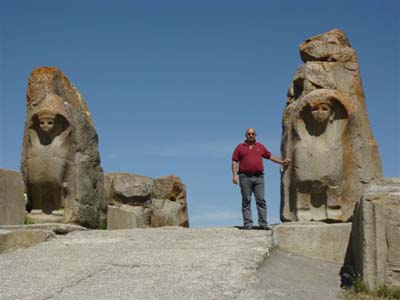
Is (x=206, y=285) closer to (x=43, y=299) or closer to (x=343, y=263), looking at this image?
(x=43, y=299)

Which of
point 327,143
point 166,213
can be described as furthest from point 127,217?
point 327,143

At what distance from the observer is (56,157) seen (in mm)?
10789

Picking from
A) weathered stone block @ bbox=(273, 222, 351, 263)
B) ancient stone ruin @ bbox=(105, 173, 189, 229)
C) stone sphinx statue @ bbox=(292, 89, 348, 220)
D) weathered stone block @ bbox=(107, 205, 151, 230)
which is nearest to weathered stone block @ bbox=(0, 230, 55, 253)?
weathered stone block @ bbox=(273, 222, 351, 263)

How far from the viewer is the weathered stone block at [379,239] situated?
24.1 ft

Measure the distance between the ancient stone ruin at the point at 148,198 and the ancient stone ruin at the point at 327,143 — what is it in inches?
265

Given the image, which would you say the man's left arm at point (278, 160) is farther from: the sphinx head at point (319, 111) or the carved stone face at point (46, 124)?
the carved stone face at point (46, 124)

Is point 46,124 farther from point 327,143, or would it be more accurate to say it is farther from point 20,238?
point 327,143

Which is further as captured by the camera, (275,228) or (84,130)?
(84,130)

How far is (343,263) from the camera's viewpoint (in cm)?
872

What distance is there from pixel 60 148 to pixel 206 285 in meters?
4.90

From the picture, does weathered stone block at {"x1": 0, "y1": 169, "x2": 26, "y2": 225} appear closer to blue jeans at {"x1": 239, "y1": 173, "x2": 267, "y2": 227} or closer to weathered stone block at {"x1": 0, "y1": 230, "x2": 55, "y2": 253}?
weathered stone block at {"x1": 0, "y1": 230, "x2": 55, "y2": 253}

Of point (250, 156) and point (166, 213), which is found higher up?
point (250, 156)

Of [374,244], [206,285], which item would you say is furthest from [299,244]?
[206,285]

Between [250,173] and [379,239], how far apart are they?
291 centimetres
